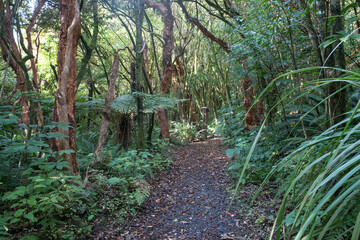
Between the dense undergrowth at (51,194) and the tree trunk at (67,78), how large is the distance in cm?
23

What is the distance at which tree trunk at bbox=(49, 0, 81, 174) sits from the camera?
10.1 ft

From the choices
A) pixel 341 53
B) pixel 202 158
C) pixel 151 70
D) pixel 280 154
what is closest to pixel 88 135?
pixel 202 158

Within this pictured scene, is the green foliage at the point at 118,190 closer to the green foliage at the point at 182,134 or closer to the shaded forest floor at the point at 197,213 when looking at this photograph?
the shaded forest floor at the point at 197,213

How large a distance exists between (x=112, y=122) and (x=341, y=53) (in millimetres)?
4585

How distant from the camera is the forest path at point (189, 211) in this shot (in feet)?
8.81

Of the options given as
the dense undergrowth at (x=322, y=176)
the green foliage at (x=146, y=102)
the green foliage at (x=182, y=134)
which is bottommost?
the green foliage at (x=182, y=134)

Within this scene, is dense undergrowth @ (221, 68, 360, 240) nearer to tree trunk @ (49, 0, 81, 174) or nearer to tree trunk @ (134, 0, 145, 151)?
tree trunk @ (134, 0, 145, 151)

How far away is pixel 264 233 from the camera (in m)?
2.40

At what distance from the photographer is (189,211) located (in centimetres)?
329

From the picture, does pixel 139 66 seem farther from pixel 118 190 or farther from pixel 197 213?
pixel 197 213

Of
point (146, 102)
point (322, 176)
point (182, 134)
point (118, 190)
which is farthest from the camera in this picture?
point (182, 134)

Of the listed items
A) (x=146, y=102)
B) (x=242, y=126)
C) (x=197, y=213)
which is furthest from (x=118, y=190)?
(x=242, y=126)

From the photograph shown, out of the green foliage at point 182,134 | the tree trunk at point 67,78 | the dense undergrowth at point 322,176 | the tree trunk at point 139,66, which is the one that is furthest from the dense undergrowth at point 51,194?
the green foliage at point 182,134

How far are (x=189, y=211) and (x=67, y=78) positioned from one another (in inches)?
105
